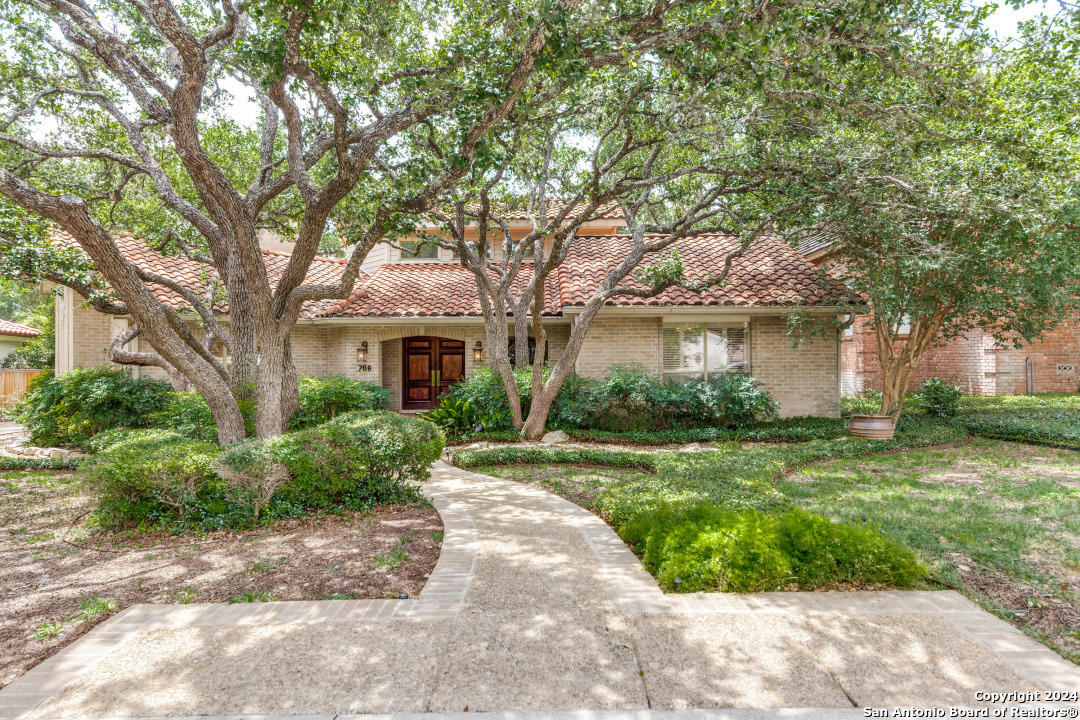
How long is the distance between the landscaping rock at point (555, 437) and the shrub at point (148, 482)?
247 inches

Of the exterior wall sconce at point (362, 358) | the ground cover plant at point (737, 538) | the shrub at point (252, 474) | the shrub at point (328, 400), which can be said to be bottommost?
the ground cover plant at point (737, 538)

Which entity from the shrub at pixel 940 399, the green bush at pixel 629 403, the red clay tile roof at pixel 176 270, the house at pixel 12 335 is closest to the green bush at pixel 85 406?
the red clay tile roof at pixel 176 270

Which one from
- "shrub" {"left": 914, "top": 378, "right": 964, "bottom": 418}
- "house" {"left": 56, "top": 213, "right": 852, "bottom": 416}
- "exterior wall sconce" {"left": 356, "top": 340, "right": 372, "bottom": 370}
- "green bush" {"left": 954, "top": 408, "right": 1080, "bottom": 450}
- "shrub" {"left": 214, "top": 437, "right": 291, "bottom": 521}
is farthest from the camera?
"exterior wall sconce" {"left": 356, "top": 340, "right": 372, "bottom": 370}

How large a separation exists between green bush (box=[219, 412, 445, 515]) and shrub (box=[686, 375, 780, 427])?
23.0 feet

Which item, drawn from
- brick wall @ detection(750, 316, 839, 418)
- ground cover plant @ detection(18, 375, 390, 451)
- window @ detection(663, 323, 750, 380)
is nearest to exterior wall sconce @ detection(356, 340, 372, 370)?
ground cover plant @ detection(18, 375, 390, 451)

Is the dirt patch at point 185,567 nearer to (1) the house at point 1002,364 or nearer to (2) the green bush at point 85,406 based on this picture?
(2) the green bush at point 85,406

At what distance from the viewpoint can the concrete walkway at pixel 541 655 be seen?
258cm

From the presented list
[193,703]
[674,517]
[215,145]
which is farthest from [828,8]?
[215,145]

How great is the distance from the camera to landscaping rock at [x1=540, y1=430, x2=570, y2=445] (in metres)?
10.6

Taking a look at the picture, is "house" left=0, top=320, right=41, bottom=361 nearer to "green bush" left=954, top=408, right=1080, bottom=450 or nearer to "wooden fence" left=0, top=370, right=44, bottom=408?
"wooden fence" left=0, top=370, right=44, bottom=408

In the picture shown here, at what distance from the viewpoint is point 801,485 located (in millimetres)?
6965

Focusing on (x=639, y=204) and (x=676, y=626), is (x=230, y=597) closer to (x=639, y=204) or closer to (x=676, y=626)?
(x=676, y=626)

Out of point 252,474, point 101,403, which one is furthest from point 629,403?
point 101,403

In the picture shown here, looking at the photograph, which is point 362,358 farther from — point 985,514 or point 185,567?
point 985,514
